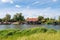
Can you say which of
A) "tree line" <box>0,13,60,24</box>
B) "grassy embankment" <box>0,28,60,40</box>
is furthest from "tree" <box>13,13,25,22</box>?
"grassy embankment" <box>0,28,60,40</box>

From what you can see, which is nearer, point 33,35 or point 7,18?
point 33,35

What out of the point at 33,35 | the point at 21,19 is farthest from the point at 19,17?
the point at 33,35

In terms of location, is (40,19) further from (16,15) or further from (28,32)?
(28,32)

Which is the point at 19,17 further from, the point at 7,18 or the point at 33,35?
the point at 33,35

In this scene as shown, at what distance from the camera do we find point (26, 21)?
9250 cm

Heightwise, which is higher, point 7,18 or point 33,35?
point 7,18

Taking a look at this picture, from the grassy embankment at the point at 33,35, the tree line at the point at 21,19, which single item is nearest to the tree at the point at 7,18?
the tree line at the point at 21,19

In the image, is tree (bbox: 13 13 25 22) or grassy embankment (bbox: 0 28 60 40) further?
tree (bbox: 13 13 25 22)

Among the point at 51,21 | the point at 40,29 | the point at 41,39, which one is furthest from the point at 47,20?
the point at 41,39

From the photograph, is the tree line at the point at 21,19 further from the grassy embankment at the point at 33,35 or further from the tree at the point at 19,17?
the grassy embankment at the point at 33,35

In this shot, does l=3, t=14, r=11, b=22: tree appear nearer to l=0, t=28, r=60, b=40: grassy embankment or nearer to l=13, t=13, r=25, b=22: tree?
l=13, t=13, r=25, b=22: tree

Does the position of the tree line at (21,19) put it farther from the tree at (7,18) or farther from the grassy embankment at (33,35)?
the grassy embankment at (33,35)

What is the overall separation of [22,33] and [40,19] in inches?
2947

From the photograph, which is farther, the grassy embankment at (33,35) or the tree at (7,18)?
the tree at (7,18)
